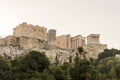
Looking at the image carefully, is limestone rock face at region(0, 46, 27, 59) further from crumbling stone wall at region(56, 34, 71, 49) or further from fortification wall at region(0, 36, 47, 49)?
crumbling stone wall at region(56, 34, 71, 49)

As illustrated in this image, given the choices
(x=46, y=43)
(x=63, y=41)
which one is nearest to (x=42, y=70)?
(x=46, y=43)

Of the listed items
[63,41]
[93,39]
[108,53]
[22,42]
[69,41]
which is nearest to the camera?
[22,42]

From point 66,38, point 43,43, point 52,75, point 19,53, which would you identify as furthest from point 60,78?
A: point 66,38

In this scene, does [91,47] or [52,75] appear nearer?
[52,75]

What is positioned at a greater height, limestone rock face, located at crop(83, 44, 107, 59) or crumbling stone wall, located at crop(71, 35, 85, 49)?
crumbling stone wall, located at crop(71, 35, 85, 49)

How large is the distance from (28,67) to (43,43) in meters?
27.3

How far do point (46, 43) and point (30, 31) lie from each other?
3.28 metres

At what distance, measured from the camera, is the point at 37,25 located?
7188 cm

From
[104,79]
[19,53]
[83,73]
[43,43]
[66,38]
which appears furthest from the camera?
[66,38]

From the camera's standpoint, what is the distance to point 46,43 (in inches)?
2773

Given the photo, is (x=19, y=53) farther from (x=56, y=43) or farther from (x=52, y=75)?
(x=52, y=75)

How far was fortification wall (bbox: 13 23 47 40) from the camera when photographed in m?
69.9

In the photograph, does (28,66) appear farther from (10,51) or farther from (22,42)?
(22,42)

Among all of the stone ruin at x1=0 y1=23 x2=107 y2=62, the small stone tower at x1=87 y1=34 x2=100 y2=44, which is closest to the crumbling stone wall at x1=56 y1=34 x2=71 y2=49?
the stone ruin at x1=0 y1=23 x2=107 y2=62
